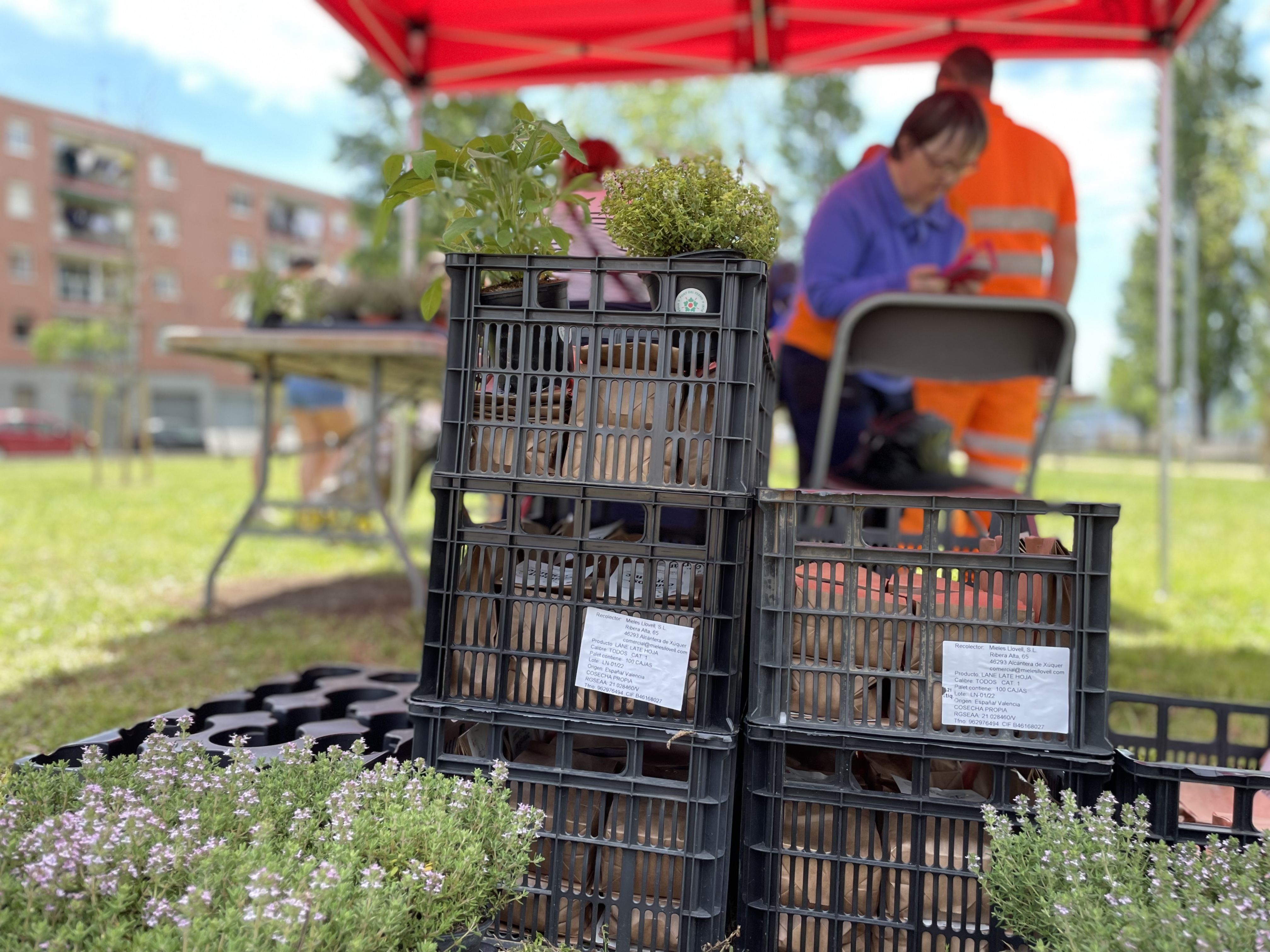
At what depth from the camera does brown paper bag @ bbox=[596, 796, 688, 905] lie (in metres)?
1.32

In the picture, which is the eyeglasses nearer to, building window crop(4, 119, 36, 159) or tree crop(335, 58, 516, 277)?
tree crop(335, 58, 516, 277)

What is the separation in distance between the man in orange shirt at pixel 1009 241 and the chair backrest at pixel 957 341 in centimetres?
55

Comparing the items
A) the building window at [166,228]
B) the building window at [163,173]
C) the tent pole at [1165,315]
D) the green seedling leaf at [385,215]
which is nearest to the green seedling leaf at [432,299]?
the green seedling leaf at [385,215]

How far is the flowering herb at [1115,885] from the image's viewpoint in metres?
0.99

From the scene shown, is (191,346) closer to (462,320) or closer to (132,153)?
(462,320)

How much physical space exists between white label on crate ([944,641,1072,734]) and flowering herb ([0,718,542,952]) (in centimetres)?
63

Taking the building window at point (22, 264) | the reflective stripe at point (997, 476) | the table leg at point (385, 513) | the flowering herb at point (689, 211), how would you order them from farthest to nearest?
the building window at point (22, 264) < the table leg at point (385, 513) < the reflective stripe at point (997, 476) < the flowering herb at point (689, 211)

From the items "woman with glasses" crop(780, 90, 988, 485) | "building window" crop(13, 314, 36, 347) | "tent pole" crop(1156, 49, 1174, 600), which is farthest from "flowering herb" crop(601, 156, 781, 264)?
"building window" crop(13, 314, 36, 347)

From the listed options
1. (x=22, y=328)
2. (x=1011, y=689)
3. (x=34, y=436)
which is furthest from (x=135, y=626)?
(x=22, y=328)

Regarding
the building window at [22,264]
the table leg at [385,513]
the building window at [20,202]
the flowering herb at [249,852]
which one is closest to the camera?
the flowering herb at [249,852]

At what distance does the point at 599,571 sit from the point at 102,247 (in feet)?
151

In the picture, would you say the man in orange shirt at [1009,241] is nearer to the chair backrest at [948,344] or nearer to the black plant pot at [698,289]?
the chair backrest at [948,344]

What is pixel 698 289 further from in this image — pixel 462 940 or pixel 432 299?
pixel 462 940

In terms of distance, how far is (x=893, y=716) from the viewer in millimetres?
1334
